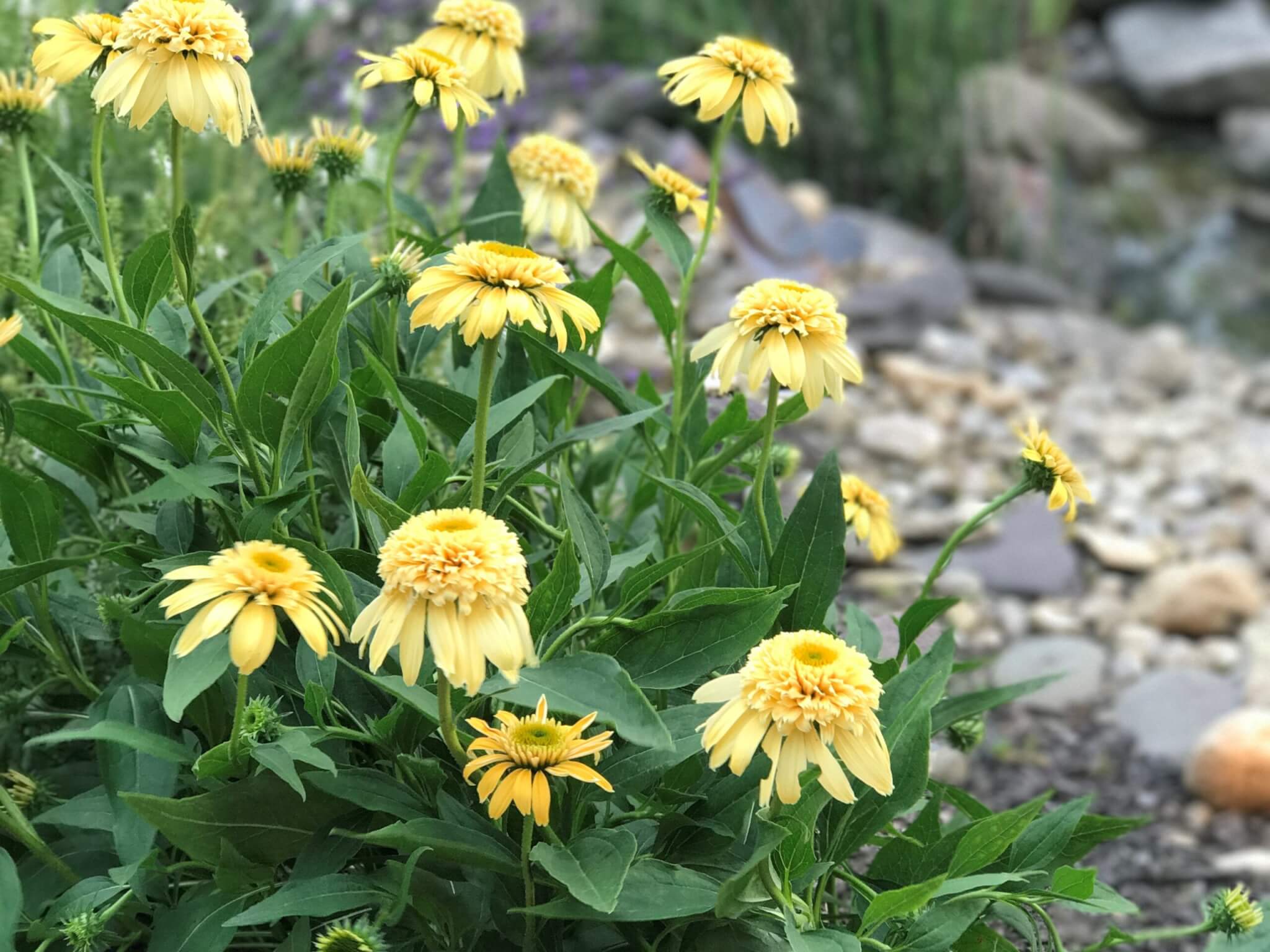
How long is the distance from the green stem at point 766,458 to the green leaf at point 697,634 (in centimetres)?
9

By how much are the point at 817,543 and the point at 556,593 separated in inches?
9.2

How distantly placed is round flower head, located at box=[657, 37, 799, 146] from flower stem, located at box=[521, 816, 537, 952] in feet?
1.80

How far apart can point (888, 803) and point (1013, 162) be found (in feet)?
14.9

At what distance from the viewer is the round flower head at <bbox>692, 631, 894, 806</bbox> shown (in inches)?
30.1

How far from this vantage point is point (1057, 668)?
2713 mm

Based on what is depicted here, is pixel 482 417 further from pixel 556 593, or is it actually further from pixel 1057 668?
pixel 1057 668

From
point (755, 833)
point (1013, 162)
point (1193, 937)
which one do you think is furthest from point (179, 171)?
point (1013, 162)

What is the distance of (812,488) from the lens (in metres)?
1.00

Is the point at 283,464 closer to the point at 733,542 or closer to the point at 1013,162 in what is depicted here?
the point at 733,542

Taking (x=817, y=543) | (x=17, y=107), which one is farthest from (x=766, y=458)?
(x=17, y=107)

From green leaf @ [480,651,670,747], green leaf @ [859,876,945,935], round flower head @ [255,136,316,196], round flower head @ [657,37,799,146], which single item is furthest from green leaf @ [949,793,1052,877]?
round flower head @ [255,136,316,196]

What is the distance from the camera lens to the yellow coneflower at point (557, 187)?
1198 millimetres

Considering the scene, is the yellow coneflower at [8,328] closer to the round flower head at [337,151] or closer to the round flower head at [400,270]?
the round flower head at [400,270]

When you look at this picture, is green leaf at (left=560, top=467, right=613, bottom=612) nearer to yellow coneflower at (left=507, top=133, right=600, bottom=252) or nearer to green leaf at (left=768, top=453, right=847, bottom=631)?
green leaf at (left=768, top=453, right=847, bottom=631)
